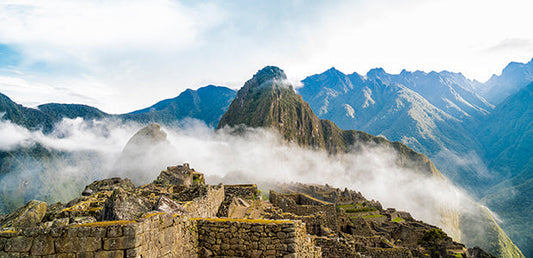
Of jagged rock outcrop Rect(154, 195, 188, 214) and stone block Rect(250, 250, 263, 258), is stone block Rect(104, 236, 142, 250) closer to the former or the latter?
jagged rock outcrop Rect(154, 195, 188, 214)

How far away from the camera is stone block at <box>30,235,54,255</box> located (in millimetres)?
4844

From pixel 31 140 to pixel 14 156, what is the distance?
8880 millimetres

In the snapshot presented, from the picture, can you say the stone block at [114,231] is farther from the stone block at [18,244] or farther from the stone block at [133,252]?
the stone block at [18,244]

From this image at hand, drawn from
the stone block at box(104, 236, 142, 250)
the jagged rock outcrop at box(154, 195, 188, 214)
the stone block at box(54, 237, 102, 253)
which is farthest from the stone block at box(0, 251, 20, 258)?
the jagged rock outcrop at box(154, 195, 188, 214)

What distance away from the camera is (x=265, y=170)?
19525 centimetres

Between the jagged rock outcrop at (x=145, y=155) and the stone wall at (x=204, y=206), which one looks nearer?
the stone wall at (x=204, y=206)

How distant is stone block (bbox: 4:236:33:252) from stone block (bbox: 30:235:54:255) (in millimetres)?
89

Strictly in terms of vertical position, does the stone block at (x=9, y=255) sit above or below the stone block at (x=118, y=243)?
below

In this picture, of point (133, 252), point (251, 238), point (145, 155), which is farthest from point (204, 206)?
point (145, 155)

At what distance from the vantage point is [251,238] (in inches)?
262

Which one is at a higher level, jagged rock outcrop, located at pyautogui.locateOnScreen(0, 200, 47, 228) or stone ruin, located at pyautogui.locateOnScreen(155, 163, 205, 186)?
jagged rock outcrop, located at pyautogui.locateOnScreen(0, 200, 47, 228)

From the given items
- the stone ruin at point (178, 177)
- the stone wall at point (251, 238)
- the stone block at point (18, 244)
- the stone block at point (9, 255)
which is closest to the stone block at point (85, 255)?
the stone block at point (18, 244)

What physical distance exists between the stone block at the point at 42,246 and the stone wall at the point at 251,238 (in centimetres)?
317

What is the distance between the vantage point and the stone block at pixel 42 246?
4.84 meters
